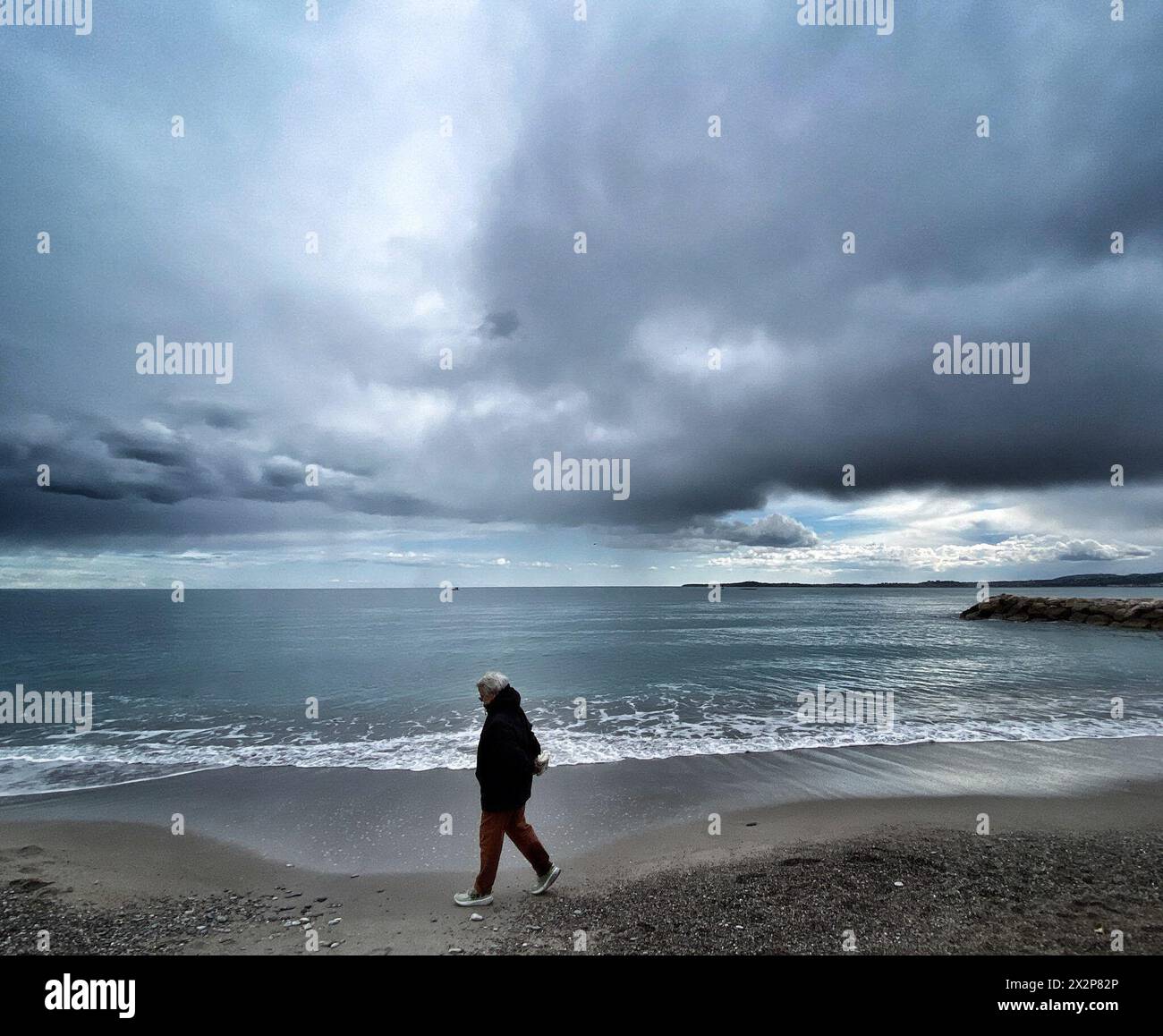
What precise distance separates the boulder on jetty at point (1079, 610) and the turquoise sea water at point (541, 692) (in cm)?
704

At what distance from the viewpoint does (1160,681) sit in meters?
22.4

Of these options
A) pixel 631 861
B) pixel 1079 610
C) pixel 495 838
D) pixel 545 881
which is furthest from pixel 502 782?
pixel 1079 610

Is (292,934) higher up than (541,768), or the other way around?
(541,768)

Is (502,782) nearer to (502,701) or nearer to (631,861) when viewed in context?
(502,701)

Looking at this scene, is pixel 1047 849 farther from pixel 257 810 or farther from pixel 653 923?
pixel 257 810

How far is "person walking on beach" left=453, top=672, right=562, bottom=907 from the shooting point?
6008mm

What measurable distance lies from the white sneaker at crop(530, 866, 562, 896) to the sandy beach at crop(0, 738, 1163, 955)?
0.44 ft

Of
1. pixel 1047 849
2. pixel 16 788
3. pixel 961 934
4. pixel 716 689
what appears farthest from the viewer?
pixel 716 689

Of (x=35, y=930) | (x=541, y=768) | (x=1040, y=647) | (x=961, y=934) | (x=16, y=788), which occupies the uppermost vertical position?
(x=541, y=768)

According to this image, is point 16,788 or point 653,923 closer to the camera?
point 653,923

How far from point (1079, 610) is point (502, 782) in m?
75.3
